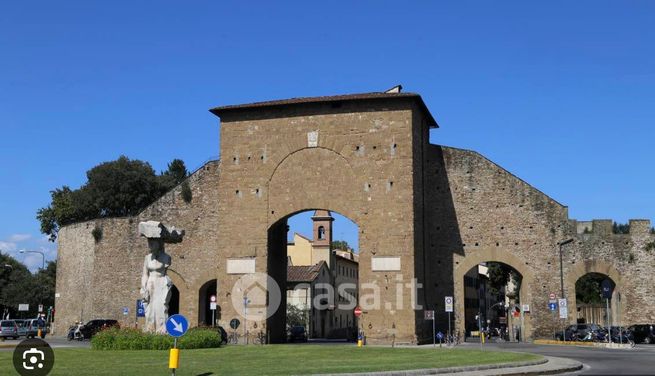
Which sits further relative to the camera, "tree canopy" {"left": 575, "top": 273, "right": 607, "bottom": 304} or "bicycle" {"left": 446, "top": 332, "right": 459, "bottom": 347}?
"tree canopy" {"left": 575, "top": 273, "right": 607, "bottom": 304}

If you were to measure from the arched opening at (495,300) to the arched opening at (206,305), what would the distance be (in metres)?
15.6

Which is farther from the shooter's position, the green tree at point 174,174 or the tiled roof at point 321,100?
the green tree at point 174,174

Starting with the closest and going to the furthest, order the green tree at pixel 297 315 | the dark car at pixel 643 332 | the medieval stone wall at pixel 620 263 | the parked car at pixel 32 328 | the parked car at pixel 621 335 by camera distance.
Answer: the parked car at pixel 621 335
the dark car at pixel 643 332
the medieval stone wall at pixel 620 263
the parked car at pixel 32 328
the green tree at pixel 297 315

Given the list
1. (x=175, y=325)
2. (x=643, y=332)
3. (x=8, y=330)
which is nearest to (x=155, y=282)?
(x=175, y=325)

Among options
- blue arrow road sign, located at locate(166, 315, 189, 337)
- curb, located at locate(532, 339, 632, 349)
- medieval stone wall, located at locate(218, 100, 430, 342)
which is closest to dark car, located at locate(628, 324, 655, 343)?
curb, located at locate(532, 339, 632, 349)

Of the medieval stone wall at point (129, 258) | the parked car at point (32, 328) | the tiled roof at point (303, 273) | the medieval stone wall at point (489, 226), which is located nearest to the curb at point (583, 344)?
the medieval stone wall at point (489, 226)

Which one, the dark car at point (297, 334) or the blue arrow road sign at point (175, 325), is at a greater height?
the blue arrow road sign at point (175, 325)

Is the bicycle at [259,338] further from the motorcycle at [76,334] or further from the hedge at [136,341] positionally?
the motorcycle at [76,334]

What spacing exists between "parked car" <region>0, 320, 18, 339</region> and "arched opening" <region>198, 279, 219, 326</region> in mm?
13172

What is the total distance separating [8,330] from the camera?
4641 centimetres

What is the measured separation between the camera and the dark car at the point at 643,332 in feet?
121

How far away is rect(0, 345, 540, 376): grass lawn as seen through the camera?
16844 mm

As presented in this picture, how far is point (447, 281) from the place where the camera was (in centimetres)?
4012

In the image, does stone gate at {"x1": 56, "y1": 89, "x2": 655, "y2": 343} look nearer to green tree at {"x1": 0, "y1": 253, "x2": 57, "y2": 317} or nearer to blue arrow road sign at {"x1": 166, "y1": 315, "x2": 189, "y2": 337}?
blue arrow road sign at {"x1": 166, "y1": 315, "x2": 189, "y2": 337}
